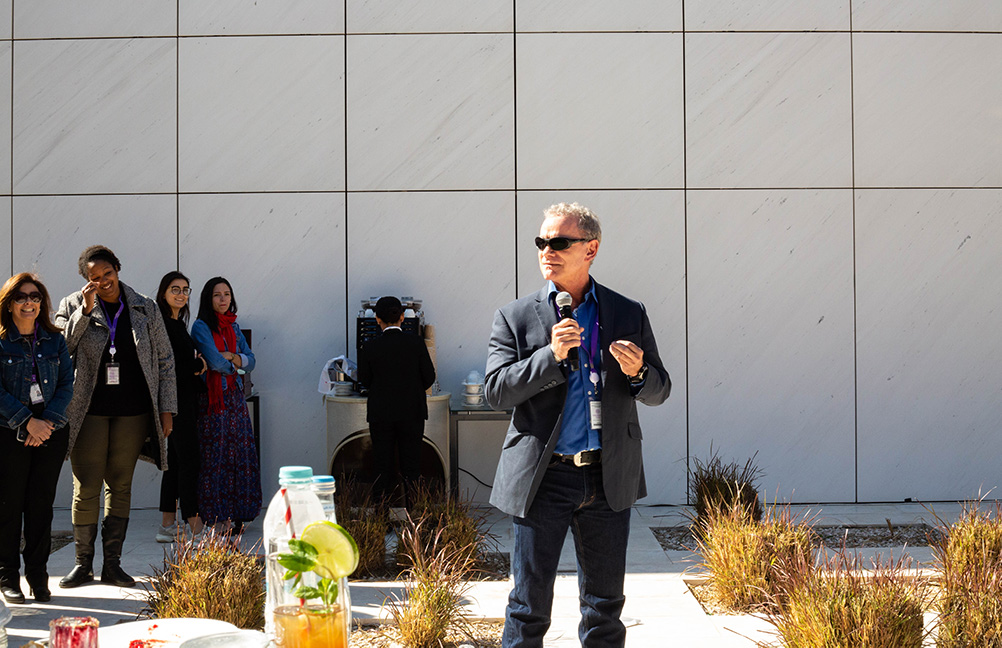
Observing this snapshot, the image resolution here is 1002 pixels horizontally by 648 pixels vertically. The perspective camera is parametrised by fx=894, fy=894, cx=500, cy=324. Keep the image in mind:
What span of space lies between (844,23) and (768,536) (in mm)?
4933

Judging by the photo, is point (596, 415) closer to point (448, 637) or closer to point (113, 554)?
point (448, 637)

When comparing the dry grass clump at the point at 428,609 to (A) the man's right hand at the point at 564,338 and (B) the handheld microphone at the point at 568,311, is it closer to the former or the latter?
(B) the handheld microphone at the point at 568,311

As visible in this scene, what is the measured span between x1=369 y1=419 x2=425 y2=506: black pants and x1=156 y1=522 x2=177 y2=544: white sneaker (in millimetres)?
1490

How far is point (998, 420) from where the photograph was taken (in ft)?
25.3

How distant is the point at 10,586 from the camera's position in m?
4.88

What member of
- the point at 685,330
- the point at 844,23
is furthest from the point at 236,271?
the point at 844,23

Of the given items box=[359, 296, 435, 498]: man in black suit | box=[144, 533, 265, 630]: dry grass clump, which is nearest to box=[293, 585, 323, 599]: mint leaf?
box=[144, 533, 265, 630]: dry grass clump

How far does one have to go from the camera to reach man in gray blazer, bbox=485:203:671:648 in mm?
3150

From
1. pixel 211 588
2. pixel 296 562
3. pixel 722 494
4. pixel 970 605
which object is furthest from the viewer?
pixel 722 494

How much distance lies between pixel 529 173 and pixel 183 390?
3380mm

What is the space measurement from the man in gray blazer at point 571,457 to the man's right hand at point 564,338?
0.12 metres

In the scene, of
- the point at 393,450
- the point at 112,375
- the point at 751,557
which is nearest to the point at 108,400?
the point at 112,375

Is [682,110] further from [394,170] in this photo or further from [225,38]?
[225,38]

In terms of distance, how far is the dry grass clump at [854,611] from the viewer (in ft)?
11.6
